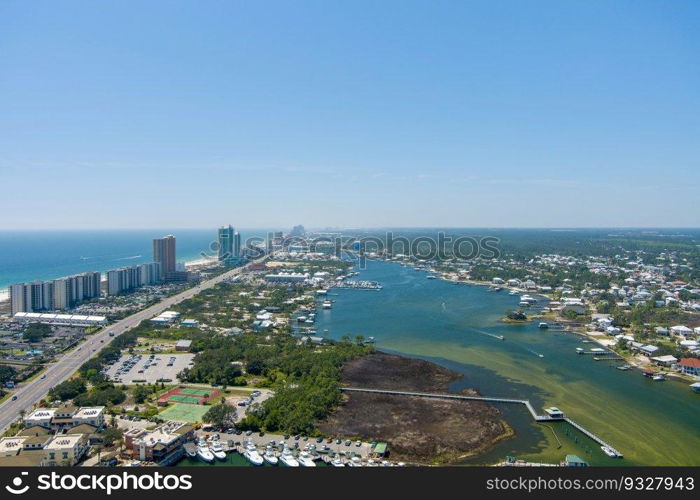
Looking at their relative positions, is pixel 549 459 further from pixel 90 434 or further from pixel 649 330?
pixel 649 330

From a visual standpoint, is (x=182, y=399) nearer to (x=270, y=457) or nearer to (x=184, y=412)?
(x=184, y=412)

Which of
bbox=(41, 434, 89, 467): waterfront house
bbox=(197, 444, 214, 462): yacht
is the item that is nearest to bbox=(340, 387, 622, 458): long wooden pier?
bbox=(197, 444, 214, 462): yacht

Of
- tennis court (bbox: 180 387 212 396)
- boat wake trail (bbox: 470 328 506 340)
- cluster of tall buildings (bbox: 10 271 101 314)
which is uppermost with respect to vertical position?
cluster of tall buildings (bbox: 10 271 101 314)

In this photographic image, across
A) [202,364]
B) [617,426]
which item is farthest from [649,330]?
[202,364]

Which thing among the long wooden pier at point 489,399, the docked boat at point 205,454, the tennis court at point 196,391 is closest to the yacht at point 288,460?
the docked boat at point 205,454

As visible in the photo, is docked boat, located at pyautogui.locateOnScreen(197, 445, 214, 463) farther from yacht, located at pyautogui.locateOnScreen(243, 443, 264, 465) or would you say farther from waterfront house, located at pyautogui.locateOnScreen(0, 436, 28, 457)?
waterfront house, located at pyautogui.locateOnScreen(0, 436, 28, 457)

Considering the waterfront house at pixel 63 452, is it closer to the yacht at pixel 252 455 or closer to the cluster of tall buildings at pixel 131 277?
the yacht at pixel 252 455
